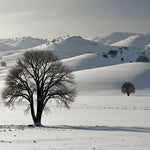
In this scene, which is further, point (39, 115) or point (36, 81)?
point (36, 81)

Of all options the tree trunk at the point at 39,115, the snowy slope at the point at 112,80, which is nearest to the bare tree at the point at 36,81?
the tree trunk at the point at 39,115

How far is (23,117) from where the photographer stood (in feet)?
138

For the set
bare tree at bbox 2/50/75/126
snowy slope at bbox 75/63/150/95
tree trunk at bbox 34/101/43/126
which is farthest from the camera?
snowy slope at bbox 75/63/150/95

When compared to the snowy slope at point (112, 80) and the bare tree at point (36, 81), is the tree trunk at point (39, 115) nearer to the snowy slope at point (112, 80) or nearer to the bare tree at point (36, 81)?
the bare tree at point (36, 81)

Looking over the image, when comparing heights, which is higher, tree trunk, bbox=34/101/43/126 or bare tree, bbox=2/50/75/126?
bare tree, bbox=2/50/75/126

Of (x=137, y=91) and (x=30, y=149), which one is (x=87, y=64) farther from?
(x=30, y=149)

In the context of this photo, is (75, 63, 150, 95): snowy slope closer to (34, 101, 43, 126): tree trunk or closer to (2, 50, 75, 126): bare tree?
(2, 50, 75, 126): bare tree

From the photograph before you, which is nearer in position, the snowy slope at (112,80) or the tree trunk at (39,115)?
the tree trunk at (39,115)

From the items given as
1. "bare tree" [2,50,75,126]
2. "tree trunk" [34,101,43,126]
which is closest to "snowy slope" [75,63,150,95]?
"bare tree" [2,50,75,126]

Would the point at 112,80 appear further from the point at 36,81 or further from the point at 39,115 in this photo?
the point at 39,115

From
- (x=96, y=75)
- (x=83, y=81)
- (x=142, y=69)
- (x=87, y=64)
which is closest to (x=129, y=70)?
(x=142, y=69)

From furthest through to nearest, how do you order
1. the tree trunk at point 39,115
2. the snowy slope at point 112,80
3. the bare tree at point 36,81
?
the snowy slope at point 112,80, the tree trunk at point 39,115, the bare tree at point 36,81

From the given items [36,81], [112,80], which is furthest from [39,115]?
[112,80]

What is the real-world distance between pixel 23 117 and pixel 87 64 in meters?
152
